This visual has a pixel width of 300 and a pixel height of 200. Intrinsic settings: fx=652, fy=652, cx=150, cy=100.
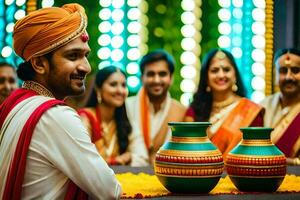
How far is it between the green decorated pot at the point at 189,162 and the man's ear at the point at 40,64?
506mm

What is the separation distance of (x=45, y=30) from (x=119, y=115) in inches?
105

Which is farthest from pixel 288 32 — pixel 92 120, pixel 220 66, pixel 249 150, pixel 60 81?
pixel 60 81

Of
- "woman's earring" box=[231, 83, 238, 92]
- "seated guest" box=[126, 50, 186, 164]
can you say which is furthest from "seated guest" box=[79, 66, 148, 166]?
"woman's earring" box=[231, 83, 238, 92]

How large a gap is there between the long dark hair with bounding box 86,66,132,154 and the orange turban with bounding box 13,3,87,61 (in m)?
2.54

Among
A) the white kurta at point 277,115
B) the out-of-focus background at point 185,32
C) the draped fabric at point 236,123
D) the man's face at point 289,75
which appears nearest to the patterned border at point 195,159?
the draped fabric at point 236,123

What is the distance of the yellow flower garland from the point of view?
7.31 ft

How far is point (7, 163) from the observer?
1963 millimetres

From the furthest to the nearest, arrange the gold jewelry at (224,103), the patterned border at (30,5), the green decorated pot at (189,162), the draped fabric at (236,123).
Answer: the patterned border at (30,5), the gold jewelry at (224,103), the draped fabric at (236,123), the green decorated pot at (189,162)

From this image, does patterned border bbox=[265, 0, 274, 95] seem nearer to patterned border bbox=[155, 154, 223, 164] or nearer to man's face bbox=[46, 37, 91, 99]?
patterned border bbox=[155, 154, 223, 164]

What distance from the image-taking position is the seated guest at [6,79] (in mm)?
4789

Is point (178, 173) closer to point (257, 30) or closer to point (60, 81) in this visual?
point (60, 81)

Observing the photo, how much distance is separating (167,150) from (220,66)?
6.80ft

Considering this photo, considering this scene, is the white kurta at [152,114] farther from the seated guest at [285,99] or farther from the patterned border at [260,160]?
Result: the patterned border at [260,160]

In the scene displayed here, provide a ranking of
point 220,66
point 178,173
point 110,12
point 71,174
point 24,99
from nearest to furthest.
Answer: point 71,174 → point 24,99 → point 178,173 → point 220,66 → point 110,12
